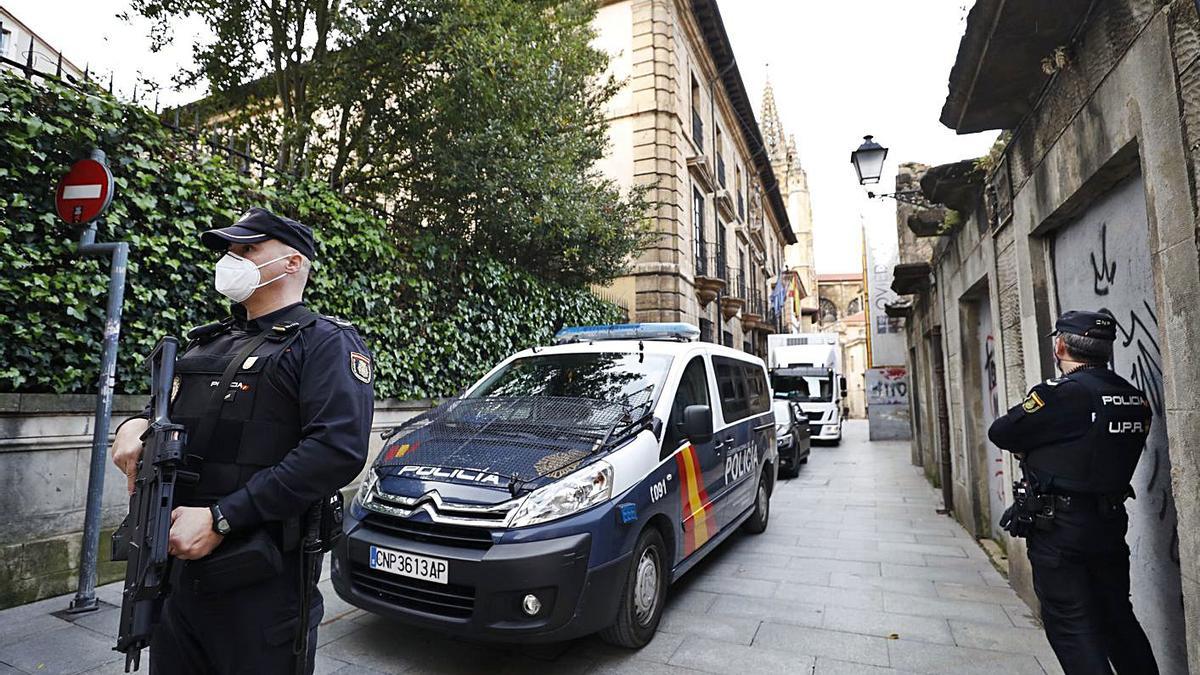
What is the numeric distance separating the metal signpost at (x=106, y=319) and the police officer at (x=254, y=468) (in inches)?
104

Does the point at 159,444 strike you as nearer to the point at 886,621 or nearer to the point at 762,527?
the point at 886,621

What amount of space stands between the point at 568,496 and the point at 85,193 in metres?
3.75

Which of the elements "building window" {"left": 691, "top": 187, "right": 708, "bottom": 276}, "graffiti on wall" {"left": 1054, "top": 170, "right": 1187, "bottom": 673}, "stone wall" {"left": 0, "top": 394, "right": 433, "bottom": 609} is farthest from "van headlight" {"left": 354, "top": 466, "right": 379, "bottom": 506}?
"building window" {"left": 691, "top": 187, "right": 708, "bottom": 276}

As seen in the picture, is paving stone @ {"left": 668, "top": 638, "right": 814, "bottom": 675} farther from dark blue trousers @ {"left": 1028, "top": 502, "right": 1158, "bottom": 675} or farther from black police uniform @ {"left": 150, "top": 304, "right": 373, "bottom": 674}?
black police uniform @ {"left": 150, "top": 304, "right": 373, "bottom": 674}

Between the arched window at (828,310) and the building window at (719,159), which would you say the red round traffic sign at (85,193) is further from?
the arched window at (828,310)

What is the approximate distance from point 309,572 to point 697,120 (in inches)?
763

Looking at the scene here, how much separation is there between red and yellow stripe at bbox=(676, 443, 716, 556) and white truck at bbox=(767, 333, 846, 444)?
12145mm

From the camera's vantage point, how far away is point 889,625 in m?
4.08

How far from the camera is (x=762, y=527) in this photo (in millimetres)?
6766

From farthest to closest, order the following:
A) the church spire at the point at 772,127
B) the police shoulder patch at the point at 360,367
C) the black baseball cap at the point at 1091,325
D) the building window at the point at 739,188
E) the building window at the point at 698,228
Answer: the church spire at the point at 772,127 → the building window at the point at 739,188 → the building window at the point at 698,228 → the black baseball cap at the point at 1091,325 → the police shoulder patch at the point at 360,367

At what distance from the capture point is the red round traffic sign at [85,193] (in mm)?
3969

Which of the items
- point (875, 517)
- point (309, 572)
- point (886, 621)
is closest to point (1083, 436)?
point (886, 621)

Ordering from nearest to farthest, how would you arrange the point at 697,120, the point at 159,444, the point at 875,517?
the point at 159,444 → the point at 875,517 → the point at 697,120

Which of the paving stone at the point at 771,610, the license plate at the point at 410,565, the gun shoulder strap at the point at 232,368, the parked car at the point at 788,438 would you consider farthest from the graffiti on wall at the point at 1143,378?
the parked car at the point at 788,438
